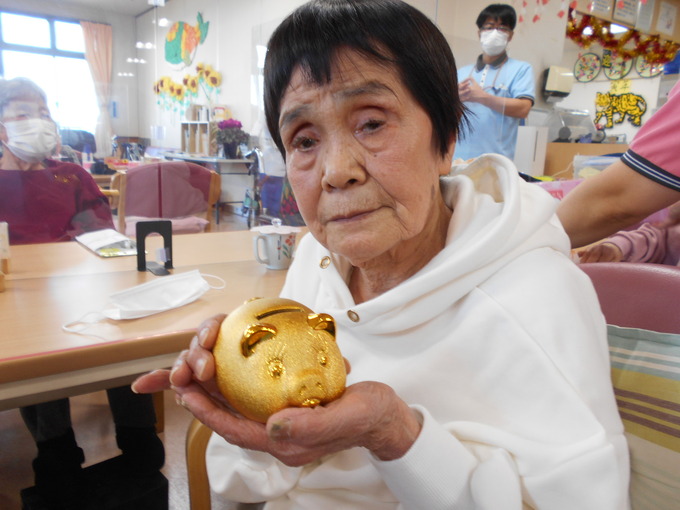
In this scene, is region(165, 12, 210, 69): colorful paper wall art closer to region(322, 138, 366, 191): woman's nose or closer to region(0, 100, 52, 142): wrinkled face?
region(0, 100, 52, 142): wrinkled face

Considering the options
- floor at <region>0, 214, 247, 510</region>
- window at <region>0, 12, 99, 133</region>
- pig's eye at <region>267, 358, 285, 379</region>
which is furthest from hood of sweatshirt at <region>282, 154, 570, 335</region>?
window at <region>0, 12, 99, 133</region>

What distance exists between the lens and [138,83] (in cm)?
269

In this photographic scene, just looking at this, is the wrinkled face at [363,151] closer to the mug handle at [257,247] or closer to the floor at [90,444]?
the mug handle at [257,247]

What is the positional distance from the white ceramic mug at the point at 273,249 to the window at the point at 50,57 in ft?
3.90

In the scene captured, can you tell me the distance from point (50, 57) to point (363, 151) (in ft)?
6.66

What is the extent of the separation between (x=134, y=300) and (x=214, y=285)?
306 millimetres

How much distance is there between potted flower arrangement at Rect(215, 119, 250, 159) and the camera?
3.58 metres

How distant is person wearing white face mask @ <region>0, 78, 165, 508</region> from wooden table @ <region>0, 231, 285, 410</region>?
36cm

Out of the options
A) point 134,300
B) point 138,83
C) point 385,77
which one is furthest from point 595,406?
point 138,83

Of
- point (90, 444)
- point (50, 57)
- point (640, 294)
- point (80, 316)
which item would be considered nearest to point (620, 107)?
point (50, 57)

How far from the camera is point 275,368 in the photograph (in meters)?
0.56

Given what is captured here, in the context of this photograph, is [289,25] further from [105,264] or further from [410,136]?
[105,264]

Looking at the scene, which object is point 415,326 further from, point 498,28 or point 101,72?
point 498,28

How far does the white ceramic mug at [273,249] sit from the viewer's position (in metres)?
1.64
